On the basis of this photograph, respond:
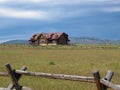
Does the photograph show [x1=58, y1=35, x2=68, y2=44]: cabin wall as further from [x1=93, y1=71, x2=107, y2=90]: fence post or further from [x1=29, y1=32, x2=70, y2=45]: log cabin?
[x1=93, y1=71, x2=107, y2=90]: fence post

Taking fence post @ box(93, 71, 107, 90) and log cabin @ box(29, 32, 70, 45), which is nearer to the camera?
fence post @ box(93, 71, 107, 90)

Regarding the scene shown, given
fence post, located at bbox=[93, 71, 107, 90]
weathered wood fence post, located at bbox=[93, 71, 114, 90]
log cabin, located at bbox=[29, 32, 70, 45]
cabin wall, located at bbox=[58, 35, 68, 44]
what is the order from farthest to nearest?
cabin wall, located at bbox=[58, 35, 68, 44]
log cabin, located at bbox=[29, 32, 70, 45]
weathered wood fence post, located at bbox=[93, 71, 114, 90]
fence post, located at bbox=[93, 71, 107, 90]

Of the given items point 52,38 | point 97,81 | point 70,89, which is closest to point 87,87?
point 70,89

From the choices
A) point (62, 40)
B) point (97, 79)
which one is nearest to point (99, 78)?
point (97, 79)

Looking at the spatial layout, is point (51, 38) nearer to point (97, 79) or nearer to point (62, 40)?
point (62, 40)

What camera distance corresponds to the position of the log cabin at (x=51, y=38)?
122838 mm

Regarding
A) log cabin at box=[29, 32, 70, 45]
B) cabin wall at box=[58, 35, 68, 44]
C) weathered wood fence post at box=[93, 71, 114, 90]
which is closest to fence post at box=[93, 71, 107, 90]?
weathered wood fence post at box=[93, 71, 114, 90]

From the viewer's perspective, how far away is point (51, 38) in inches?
4865

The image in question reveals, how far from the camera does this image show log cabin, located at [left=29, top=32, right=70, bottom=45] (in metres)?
123

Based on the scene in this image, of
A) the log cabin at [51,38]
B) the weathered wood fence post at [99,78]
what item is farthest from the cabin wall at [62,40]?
the weathered wood fence post at [99,78]

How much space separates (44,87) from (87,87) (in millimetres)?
1910

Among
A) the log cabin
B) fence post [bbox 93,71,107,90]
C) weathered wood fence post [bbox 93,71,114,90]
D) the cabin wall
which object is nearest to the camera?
fence post [bbox 93,71,107,90]

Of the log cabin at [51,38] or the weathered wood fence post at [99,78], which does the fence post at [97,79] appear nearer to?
the weathered wood fence post at [99,78]

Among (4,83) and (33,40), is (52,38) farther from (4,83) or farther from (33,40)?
(4,83)
